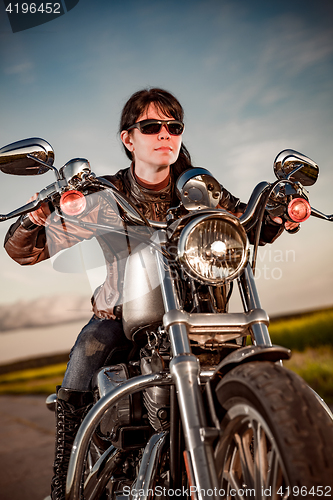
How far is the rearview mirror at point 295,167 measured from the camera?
167 centimetres

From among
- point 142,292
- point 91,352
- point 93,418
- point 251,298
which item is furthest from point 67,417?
point 251,298

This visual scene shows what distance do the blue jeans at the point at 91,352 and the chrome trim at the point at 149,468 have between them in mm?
513

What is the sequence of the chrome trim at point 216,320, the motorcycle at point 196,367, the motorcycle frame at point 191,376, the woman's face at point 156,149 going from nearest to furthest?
the motorcycle at point 196,367 < the motorcycle frame at point 191,376 < the chrome trim at point 216,320 < the woman's face at point 156,149

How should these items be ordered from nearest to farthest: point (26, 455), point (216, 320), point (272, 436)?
point (272, 436)
point (216, 320)
point (26, 455)

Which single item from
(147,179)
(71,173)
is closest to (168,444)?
(71,173)

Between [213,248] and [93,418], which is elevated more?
[213,248]

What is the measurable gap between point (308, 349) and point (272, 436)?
23.6ft

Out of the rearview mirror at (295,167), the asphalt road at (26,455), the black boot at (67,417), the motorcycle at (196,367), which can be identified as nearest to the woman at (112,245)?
the black boot at (67,417)

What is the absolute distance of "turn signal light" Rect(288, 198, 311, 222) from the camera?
1556 millimetres

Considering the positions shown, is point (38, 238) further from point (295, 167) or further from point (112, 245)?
point (295, 167)

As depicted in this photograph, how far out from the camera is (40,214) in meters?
1.49

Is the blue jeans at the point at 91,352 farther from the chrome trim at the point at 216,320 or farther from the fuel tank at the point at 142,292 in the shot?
the chrome trim at the point at 216,320

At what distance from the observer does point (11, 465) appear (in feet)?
12.4

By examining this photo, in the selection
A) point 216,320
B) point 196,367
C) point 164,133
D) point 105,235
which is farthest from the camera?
point 164,133
